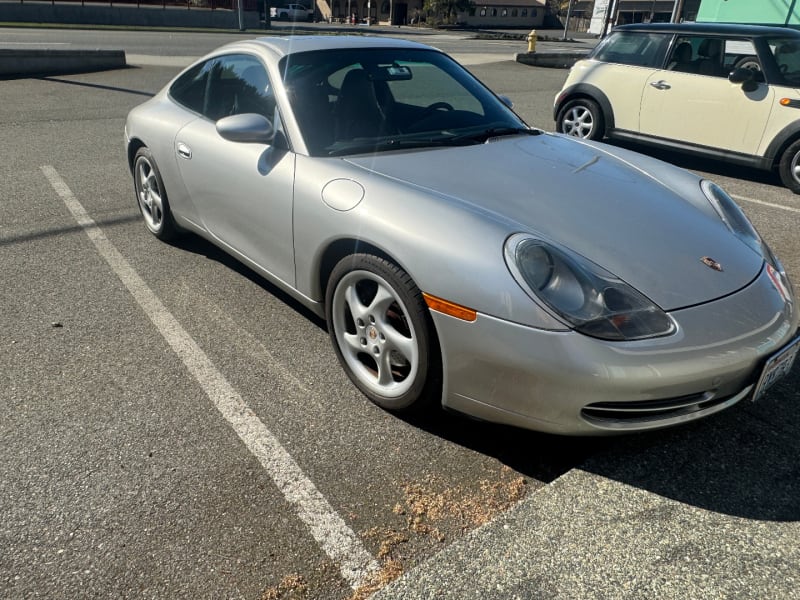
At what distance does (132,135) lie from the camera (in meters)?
4.40

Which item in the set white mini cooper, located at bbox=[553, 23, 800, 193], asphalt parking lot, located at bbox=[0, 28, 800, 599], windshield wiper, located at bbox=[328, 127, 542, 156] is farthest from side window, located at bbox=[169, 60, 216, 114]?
white mini cooper, located at bbox=[553, 23, 800, 193]

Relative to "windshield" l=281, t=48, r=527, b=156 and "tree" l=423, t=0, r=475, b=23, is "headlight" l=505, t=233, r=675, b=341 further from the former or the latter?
"tree" l=423, t=0, r=475, b=23

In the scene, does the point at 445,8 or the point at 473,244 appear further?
the point at 445,8

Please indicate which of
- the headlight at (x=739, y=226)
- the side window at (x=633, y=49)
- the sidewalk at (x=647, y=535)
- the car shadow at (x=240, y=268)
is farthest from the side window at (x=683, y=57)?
the sidewalk at (x=647, y=535)

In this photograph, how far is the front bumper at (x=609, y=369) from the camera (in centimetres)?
201

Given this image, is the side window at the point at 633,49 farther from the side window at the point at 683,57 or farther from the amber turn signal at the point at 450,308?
the amber turn signal at the point at 450,308

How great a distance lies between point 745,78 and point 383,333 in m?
5.67

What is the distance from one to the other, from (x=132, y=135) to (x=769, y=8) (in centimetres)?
1802

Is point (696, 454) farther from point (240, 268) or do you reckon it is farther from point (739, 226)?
point (240, 268)

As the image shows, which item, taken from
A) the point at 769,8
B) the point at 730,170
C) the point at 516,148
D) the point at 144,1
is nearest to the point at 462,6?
Result: the point at 144,1

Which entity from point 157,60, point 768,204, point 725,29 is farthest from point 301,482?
point 157,60

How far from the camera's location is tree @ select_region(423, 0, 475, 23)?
5841cm

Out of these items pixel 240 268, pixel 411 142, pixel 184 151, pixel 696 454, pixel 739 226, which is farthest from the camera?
pixel 240 268

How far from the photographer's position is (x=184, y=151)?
3.71 meters
